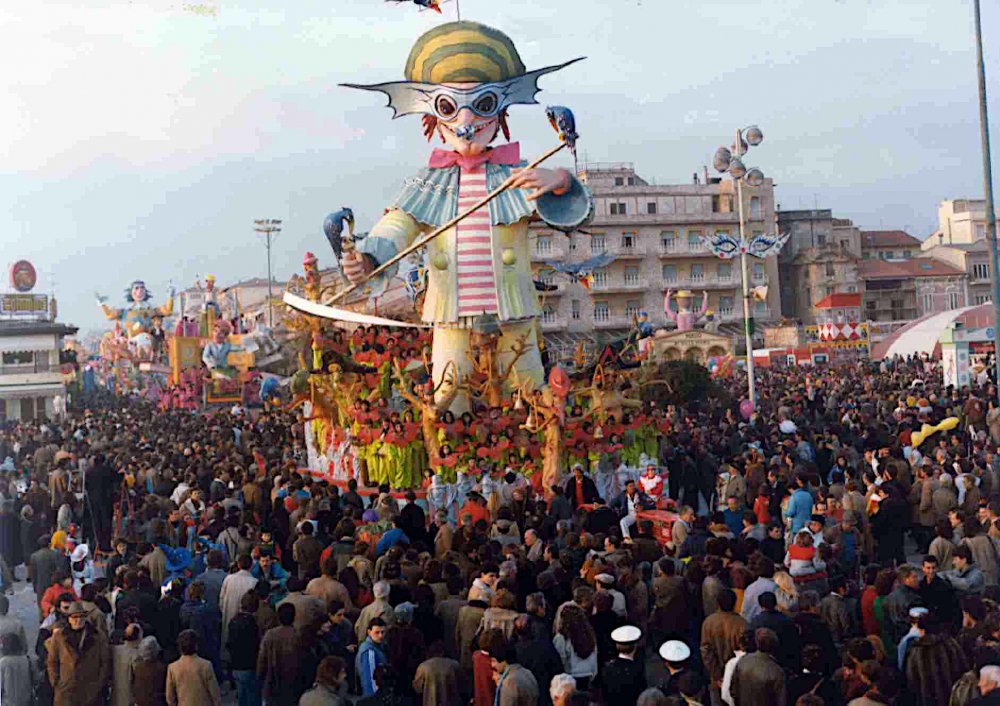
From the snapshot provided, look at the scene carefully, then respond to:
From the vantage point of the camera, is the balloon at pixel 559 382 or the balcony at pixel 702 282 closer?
the balloon at pixel 559 382

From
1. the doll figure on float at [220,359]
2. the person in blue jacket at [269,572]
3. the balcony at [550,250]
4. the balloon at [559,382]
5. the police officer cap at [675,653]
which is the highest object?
the balcony at [550,250]

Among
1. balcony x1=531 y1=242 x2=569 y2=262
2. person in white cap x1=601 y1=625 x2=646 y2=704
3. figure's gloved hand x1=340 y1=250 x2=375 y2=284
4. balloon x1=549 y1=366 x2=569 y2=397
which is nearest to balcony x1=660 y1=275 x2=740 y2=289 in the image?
balcony x1=531 y1=242 x2=569 y2=262

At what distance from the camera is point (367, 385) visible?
17469mm

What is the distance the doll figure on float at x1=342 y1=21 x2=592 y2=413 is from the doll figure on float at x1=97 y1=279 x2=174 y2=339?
42485mm

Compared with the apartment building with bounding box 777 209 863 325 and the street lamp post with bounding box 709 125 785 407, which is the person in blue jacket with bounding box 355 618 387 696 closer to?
the street lamp post with bounding box 709 125 785 407

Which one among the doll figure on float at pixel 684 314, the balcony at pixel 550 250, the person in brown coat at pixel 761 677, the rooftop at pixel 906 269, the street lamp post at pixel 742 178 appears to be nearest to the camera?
the person in brown coat at pixel 761 677

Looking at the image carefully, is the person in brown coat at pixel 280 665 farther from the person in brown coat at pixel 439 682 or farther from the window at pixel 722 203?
the window at pixel 722 203

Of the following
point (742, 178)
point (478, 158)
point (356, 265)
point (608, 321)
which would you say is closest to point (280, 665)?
point (356, 265)

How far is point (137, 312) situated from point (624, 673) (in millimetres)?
54599

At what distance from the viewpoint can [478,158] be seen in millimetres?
16812

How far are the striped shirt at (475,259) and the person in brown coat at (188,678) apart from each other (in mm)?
9678

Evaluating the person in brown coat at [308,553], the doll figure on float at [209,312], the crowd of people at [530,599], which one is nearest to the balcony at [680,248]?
the doll figure on float at [209,312]

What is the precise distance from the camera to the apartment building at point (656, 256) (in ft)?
→ 172

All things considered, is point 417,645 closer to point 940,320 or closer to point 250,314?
point 940,320
